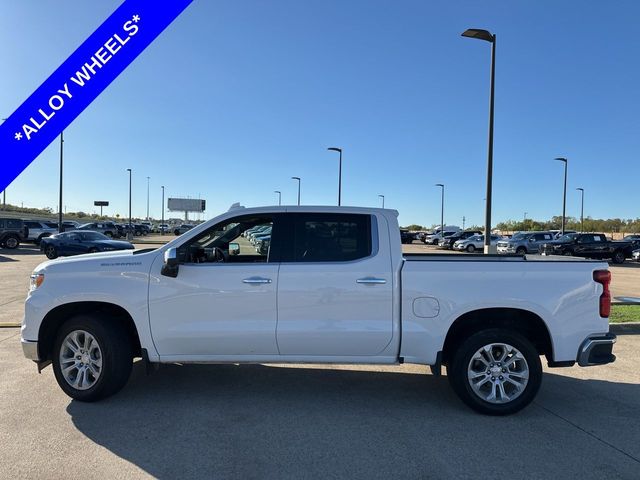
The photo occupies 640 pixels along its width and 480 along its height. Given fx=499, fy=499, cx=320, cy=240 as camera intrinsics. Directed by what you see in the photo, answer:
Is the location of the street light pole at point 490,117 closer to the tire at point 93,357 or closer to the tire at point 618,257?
the tire at point 93,357

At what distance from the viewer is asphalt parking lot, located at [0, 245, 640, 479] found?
3555mm

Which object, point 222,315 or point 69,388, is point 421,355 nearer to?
point 222,315

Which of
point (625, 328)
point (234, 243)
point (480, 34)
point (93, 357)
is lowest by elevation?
point (625, 328)

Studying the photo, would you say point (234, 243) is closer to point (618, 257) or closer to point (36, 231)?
point (618, 257)

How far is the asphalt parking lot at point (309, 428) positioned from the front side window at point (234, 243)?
4.57 feet

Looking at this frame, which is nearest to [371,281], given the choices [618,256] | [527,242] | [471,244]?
[618,256]

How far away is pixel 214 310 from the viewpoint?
4.69 m

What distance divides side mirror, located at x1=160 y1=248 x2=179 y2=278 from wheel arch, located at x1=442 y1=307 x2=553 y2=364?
2646 mm

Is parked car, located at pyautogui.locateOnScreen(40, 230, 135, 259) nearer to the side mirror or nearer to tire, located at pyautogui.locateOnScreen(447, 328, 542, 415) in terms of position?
the side mirror

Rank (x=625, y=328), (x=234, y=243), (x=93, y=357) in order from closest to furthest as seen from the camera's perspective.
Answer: (x=93, y=357) → (x=234, y=243) → (x=625, y=328)

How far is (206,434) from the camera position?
409cm

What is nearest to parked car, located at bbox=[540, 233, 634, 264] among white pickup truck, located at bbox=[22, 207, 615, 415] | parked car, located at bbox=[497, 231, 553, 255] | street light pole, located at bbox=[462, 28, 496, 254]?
parked car, located at bbox=[497, 231, 553, 255]

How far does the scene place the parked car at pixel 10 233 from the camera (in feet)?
98.6

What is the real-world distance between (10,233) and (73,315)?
30.1 metres
